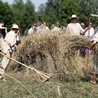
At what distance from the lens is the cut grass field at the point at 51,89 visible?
6.46 m

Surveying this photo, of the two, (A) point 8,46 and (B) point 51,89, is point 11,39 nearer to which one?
(A) point 8,46

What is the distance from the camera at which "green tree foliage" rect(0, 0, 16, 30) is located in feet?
175

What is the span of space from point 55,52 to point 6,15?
46.9m

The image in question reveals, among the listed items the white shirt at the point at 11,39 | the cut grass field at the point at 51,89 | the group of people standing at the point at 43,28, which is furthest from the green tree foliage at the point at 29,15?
the cut grass field at the point at 51,89

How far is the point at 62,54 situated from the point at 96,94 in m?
2.28

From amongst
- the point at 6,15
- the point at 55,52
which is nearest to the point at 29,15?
the point at 6,15

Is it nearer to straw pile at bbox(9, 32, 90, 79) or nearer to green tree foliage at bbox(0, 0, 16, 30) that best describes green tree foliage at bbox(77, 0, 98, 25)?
green tree foliage at bbox(0, 0, 16, 30)

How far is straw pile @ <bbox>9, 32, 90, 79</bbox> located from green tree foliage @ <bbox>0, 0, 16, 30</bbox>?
43657mm

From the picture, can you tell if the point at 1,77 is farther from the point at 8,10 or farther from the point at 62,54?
the point at 8,10

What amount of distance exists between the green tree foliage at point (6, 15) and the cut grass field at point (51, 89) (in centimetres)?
4513

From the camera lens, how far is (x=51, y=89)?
6949 millimetres

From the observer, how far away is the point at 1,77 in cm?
847

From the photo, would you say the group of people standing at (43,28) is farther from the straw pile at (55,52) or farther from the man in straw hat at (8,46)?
the man in straw hat at (8,46)

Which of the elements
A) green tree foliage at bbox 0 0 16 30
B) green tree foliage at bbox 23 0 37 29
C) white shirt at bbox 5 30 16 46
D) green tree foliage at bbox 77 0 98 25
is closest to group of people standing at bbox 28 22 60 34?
white shirt at bbox 5 30 16 46
